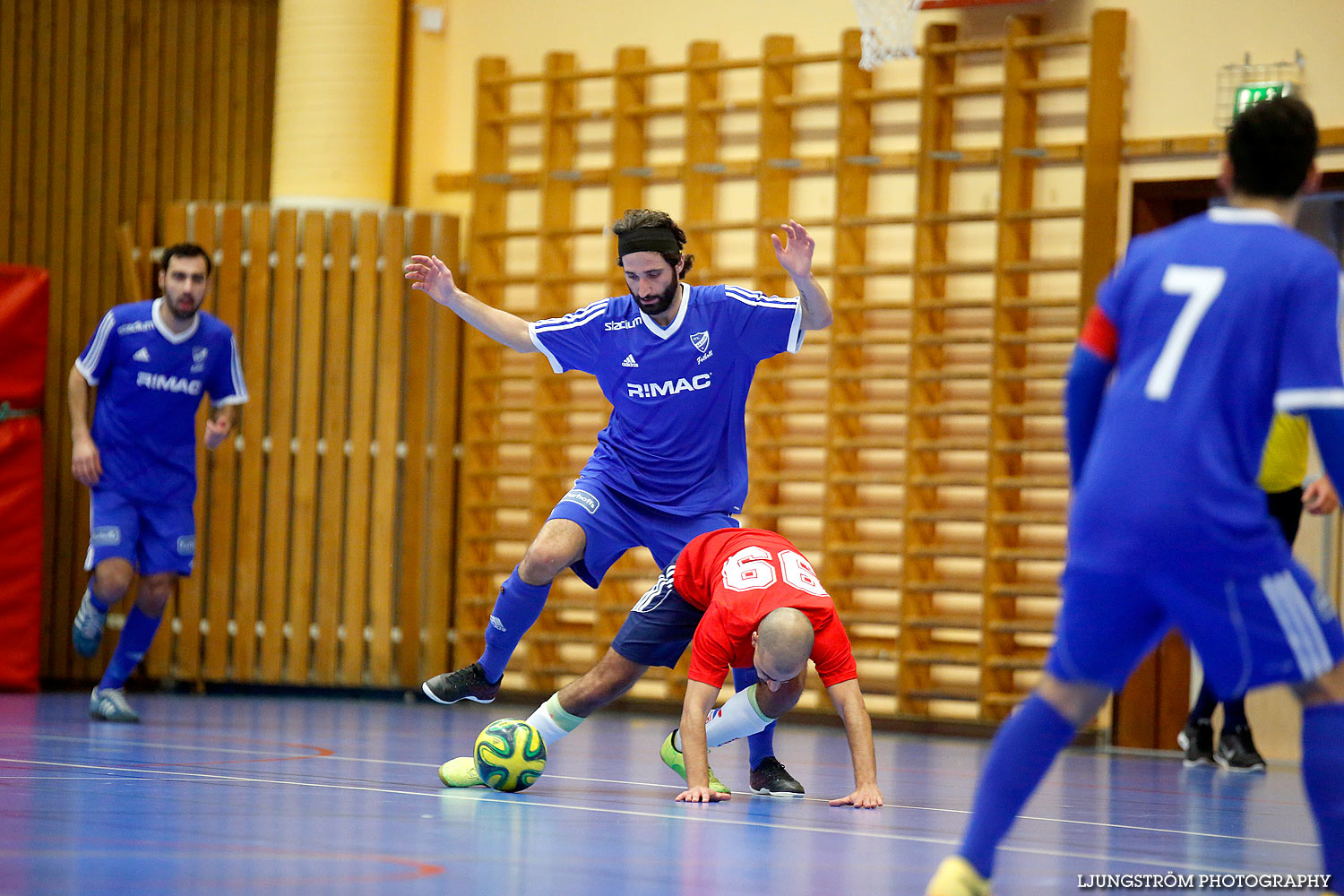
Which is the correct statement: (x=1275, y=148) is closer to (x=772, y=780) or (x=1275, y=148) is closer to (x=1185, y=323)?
(x=1185, y=323)

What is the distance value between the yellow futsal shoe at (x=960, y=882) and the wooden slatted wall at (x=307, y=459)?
277 inches

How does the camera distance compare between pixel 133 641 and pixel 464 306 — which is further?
pixel 133 641

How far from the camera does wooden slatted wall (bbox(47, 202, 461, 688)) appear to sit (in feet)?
30.6

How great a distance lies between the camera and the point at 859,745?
4484 mm

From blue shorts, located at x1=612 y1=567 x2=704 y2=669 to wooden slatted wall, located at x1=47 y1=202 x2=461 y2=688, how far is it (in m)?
4.74

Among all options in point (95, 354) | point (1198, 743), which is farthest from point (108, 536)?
point (1198, 743)

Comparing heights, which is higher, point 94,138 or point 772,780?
point 94,138

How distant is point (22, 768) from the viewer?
15.2 ft

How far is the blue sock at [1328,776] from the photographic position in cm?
251

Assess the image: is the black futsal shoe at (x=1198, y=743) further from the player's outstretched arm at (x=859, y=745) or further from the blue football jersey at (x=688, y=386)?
the player's outstretched arm at (x=859, y=745)

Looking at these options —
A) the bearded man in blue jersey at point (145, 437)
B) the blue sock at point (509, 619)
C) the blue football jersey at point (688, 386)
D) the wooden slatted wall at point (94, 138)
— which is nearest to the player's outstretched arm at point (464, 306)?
the blue football jersey at point (688, 386)

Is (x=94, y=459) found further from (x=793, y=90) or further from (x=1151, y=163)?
(x=1151, y=163)

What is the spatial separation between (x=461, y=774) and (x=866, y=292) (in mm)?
4700

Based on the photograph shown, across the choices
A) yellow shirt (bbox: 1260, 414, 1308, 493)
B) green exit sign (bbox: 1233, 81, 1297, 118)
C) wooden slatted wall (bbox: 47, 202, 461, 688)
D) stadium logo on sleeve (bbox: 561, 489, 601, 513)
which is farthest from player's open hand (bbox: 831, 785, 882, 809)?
wooden slatted wall (bbox: 47, 202, 461, 688)
